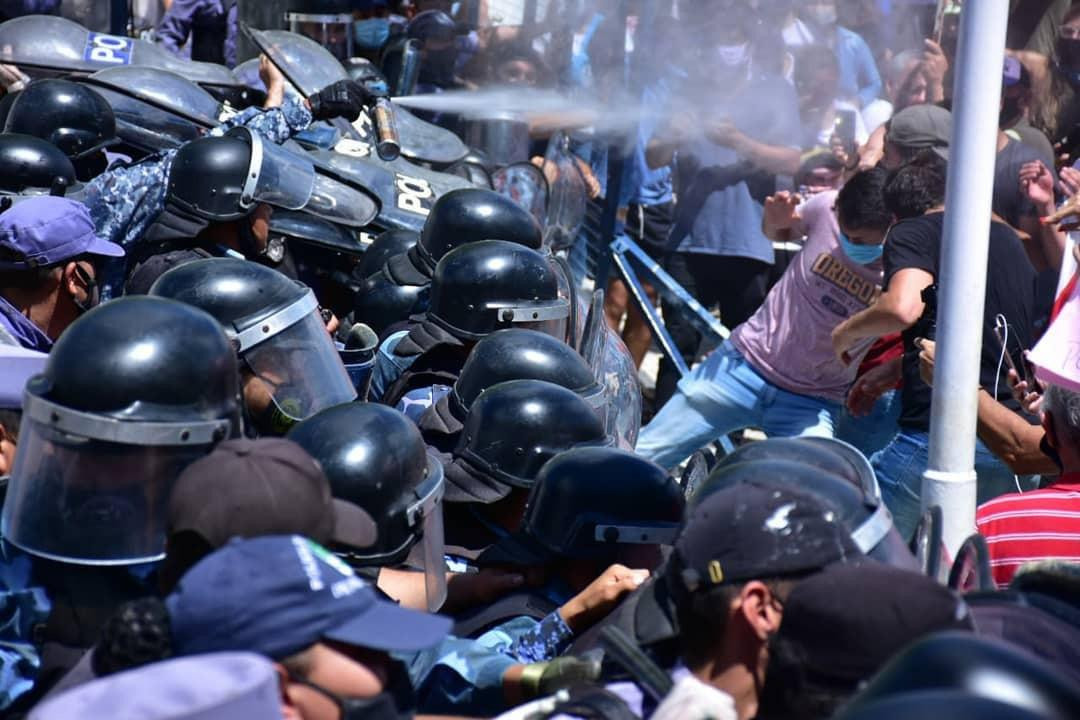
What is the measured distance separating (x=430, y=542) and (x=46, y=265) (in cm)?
167

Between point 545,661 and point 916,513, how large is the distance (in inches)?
92.4

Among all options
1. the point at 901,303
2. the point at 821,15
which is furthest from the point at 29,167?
the point at 821,15

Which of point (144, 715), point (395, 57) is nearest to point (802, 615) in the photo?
point (144, 715)

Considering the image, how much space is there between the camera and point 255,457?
2.30m

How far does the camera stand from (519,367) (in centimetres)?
409

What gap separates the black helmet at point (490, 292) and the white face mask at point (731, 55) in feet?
16.2

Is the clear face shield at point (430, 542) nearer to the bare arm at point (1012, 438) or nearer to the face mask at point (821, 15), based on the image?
the bare arm at point (1012, 438)

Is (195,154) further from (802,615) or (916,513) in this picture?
(802,615)

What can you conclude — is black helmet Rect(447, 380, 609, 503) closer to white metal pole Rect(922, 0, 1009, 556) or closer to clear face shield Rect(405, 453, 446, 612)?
clear face shield Rect(405, 453, 446, 612)

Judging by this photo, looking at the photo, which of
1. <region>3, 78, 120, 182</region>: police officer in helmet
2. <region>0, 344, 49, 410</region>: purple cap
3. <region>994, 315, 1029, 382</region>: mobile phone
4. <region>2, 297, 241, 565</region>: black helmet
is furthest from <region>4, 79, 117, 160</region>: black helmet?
<region>994, 315, 1029, 382</region>: mobile phone

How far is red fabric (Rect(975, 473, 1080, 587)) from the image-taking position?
322 centimetres

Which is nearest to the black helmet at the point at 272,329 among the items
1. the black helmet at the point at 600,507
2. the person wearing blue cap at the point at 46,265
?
the person wearing blue cap at the point at 46,265

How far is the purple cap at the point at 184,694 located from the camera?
68.4 inches

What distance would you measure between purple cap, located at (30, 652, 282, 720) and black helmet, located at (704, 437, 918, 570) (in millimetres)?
971
